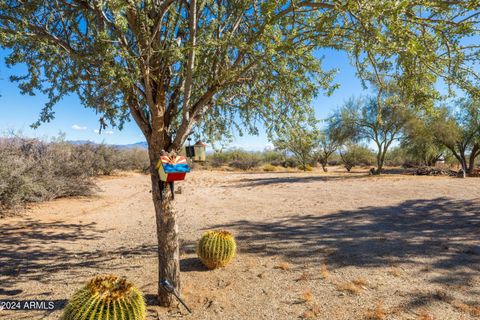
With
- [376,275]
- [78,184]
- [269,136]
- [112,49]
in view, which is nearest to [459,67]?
[269,136]

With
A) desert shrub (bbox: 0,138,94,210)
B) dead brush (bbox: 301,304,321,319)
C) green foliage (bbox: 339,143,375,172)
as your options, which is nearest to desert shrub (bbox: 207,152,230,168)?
green foliage (bbox: 339,143,375,172)

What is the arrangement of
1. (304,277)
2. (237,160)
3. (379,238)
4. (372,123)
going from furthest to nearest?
(237,160) < (372,123) < (379,238) < (304,277)

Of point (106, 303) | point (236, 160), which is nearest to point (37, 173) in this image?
point (106, 303)

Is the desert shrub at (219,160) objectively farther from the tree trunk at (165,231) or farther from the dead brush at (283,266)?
the tree trunk at (165,231)

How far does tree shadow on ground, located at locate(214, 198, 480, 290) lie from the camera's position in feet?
17.5

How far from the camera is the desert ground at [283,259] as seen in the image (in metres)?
3.90

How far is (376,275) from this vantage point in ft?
15.5

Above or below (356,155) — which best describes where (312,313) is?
below

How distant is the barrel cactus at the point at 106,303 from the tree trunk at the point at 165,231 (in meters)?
0.83

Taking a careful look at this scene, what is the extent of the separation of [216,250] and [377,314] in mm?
2694

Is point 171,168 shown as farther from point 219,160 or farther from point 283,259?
point 219,160

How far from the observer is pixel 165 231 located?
3.89 metres

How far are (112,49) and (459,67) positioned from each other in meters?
Answer: 4.12

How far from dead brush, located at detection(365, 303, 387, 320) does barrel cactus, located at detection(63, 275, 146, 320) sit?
9.43 feet
